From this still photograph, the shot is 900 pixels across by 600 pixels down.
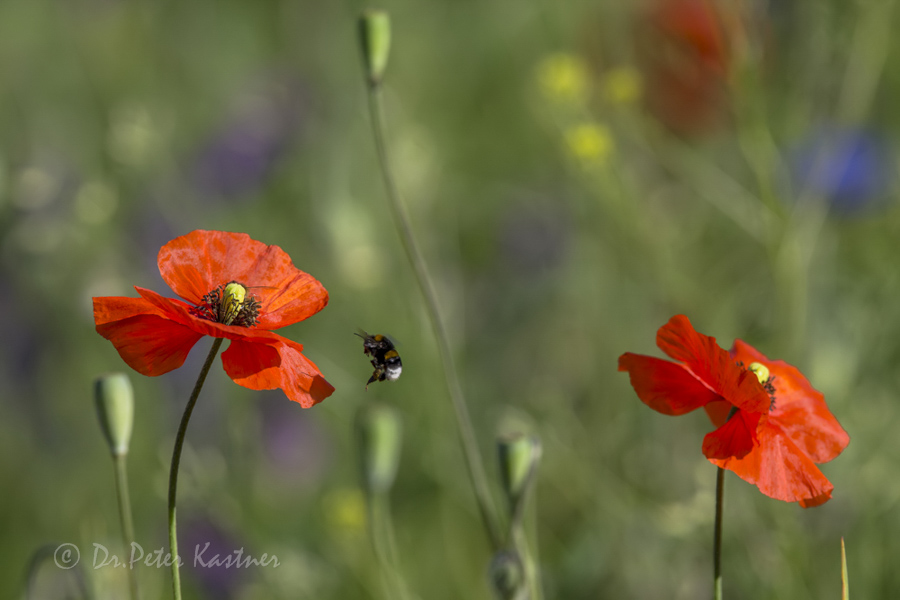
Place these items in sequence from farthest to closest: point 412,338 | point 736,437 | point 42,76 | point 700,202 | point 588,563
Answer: point 42,76 < point 700,202 < point 412,338 < point 588,563 < point 736,437

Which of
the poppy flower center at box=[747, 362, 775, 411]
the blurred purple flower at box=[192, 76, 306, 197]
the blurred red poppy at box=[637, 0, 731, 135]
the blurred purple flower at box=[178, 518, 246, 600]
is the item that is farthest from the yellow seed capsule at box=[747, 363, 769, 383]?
the blurred purple flower at box=[192, 76, 306, 197]

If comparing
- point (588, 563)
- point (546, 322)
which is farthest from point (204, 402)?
point (588, 563)

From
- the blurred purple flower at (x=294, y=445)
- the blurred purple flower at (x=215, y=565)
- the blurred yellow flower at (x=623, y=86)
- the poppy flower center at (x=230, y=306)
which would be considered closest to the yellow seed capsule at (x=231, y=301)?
the poppy flower center at (x=230, y=306)

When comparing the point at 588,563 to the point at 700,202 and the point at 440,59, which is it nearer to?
the point at 700,202

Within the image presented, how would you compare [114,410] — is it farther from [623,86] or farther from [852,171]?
[852,171]

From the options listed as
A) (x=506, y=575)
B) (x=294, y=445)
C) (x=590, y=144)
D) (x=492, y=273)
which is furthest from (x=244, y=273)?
(x=492, y=273)

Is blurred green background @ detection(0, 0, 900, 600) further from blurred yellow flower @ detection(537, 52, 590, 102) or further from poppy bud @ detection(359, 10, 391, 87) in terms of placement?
poppy bud @ detection(359, 10, 391, 87)

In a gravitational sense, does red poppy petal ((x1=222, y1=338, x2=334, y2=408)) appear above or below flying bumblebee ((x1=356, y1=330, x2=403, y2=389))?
below
